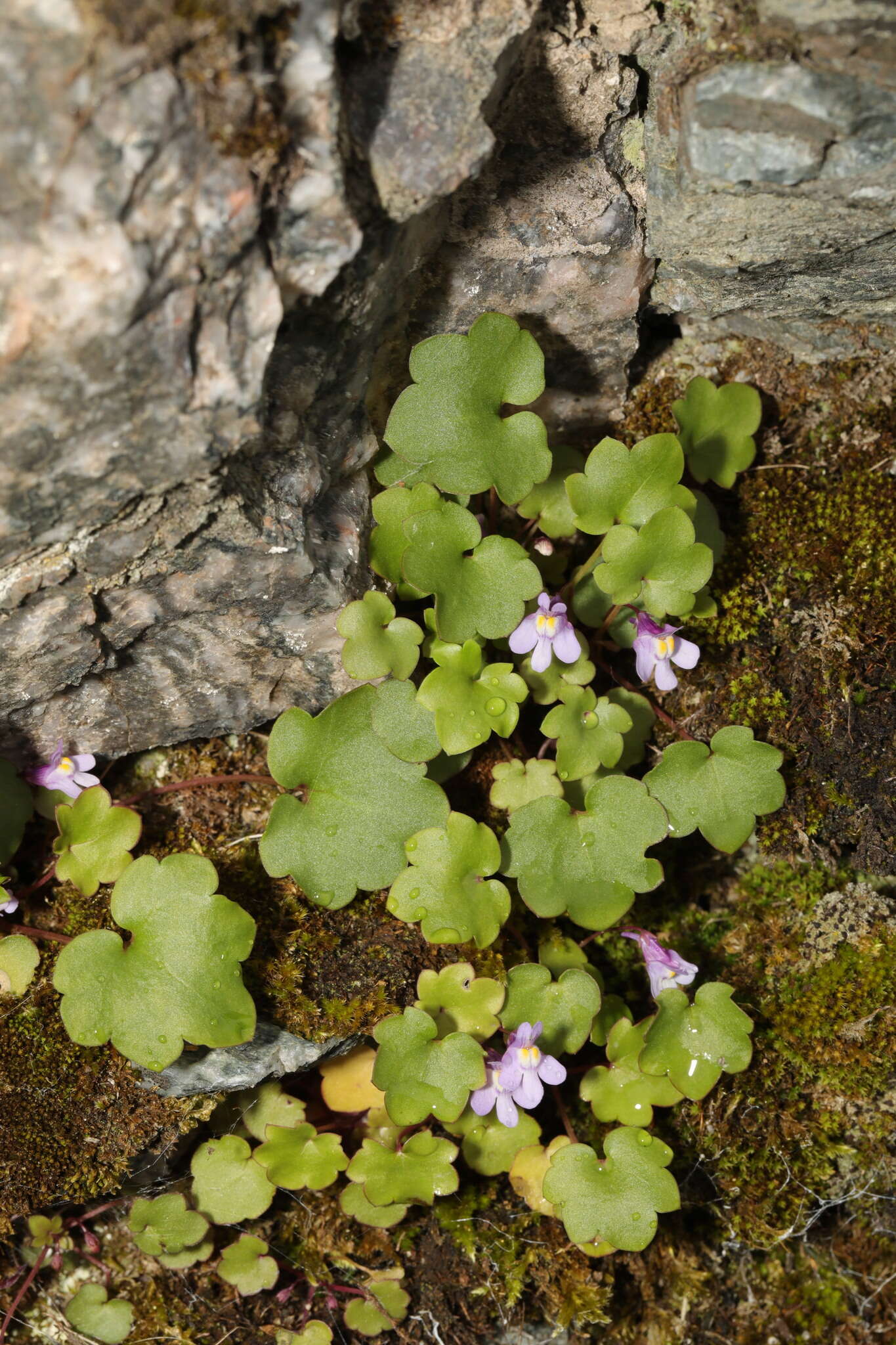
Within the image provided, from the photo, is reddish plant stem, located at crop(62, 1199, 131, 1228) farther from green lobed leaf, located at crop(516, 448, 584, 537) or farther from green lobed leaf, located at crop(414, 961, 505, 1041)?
green lobed leaf, located at crop(516, 448, 584, 537)

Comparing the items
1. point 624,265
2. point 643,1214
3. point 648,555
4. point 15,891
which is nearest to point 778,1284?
point 643,1214

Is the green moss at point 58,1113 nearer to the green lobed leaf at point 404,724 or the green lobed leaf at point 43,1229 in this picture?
the green lobed leaf at point 43,1229

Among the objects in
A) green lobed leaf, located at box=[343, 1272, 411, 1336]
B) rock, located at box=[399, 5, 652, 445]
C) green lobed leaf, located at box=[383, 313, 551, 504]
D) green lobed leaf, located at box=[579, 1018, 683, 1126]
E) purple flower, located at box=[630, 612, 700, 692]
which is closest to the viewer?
rock, located at box=[399, 5, 652, 445]

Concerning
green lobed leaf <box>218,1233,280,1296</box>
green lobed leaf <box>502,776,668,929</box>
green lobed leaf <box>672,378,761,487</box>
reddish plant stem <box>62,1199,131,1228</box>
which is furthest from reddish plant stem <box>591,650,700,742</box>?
reddish plant stem <box>62,1199,131,1228</box>

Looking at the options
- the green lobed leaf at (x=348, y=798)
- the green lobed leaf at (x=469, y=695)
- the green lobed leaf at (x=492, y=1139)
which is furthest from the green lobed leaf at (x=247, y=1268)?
the green lobed leaf at (x=469, y=695)

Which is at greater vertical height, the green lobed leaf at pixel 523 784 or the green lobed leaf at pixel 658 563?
the green lobed leaf at pixel 658 563
